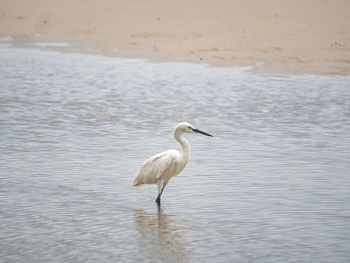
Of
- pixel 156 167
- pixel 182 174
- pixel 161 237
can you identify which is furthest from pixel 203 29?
pixel 161 237

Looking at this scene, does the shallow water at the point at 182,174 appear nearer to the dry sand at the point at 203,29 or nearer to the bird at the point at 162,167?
the bird at the point at 162,167

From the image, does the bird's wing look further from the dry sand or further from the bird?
the dry sand

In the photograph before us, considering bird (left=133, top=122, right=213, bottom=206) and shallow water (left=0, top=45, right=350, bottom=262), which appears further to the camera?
bird (left=133, top=122, right=213, bottom=206)

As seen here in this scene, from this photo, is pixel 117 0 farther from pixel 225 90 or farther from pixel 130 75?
pixel 225 90

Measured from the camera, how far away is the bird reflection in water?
6.05 meters

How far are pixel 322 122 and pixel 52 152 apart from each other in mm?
5051

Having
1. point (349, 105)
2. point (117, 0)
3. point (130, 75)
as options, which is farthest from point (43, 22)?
point (349, 105)

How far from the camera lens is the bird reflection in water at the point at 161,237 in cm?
605

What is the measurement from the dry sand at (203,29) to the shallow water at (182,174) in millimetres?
1529

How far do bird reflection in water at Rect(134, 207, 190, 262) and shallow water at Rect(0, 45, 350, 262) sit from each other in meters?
0.02

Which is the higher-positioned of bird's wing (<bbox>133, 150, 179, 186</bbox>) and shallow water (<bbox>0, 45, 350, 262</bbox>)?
bird's wing (<bbox>133, 150, 179, 186</bbox>)

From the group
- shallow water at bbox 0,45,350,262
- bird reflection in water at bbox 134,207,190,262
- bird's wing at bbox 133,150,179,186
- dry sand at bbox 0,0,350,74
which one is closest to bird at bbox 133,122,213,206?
bird's wing at bbox 133,150,179,186

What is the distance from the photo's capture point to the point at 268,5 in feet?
71.1

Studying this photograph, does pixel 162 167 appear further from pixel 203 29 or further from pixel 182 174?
pixel 203 29
